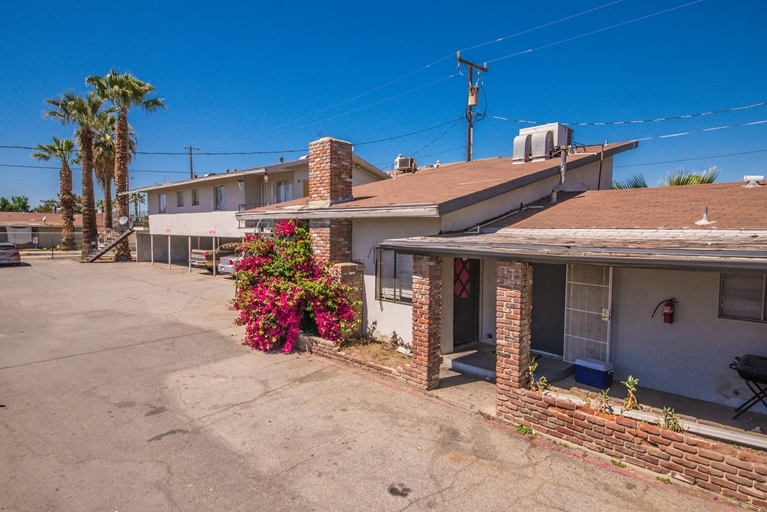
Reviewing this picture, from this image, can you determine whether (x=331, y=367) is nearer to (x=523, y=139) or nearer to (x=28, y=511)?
(x=28, y=511)

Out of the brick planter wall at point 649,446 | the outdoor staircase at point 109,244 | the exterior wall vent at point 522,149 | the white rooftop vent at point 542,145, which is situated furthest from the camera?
the outdoor staircase at point 109,244

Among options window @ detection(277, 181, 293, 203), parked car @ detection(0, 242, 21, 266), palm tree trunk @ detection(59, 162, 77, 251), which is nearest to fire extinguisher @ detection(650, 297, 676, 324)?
window @ detection(277, 181, 293, 203)

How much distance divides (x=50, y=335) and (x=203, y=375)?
19.2 ft

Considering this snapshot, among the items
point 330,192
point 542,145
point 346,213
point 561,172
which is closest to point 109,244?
point 330,192

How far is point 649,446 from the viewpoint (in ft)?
16.6

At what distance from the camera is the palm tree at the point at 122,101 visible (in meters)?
29.2

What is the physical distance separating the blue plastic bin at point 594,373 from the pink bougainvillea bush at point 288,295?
4647 mm

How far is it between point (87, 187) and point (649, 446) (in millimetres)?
38166

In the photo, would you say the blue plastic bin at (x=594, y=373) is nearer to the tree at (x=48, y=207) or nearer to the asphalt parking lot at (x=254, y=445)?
the asphalt parking lot at (x=254, y=445)

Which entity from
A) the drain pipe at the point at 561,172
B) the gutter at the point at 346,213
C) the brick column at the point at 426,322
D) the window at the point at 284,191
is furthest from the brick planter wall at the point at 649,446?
the window at the point at 284,191

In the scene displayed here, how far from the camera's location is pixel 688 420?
19.5 feet

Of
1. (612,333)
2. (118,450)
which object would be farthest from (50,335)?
(612,333)

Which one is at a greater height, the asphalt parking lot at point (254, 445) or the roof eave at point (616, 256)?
the roof eave at point (616, 256)

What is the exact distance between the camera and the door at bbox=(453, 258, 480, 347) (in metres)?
9.30
